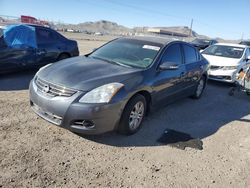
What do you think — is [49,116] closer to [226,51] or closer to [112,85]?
[112,85]

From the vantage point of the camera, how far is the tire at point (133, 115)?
13.9 ft

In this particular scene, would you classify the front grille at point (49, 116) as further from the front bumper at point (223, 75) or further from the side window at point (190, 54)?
the front bumper at point (223, 75)

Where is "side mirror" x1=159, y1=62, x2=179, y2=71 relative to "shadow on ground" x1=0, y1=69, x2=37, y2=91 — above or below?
above

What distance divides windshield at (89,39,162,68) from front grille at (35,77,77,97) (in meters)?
1.38

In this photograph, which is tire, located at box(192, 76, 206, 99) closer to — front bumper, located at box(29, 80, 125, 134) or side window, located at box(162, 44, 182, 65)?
side window, located at box(162, 44, 182, 65)

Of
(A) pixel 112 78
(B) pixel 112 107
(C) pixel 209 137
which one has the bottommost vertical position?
(C) pixel 209 137

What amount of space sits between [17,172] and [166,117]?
3275 mm

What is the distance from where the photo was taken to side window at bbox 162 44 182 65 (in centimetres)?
522

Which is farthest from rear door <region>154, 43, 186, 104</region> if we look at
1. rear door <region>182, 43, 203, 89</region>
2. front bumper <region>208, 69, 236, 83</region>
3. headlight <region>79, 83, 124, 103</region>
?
front bumper <region>208, 69, 236, 83</region>

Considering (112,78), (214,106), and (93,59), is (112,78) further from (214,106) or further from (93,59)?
(214,106)

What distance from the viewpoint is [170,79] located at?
5277mm

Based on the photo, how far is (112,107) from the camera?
3.88 m

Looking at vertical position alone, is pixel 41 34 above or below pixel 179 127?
above

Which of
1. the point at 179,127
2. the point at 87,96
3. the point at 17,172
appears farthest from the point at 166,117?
the point at 17,172
